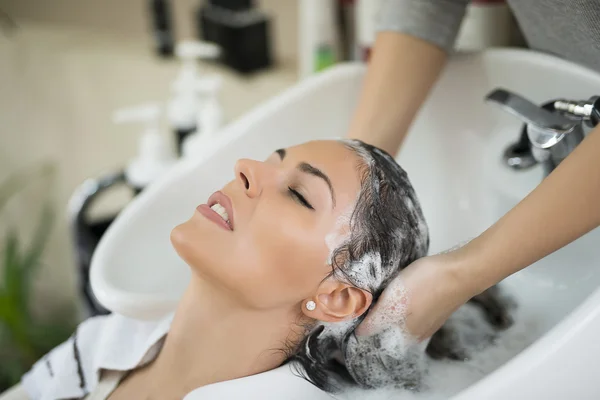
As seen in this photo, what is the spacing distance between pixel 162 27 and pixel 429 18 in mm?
1259

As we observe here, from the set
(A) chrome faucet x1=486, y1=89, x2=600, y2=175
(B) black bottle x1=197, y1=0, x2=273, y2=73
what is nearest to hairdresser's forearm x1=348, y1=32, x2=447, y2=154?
(A) chrome faucet x1=486, y1=89, x2=600, y2=175

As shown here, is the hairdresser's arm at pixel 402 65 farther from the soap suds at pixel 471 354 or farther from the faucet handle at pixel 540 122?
the soap suds at pixel 471 354

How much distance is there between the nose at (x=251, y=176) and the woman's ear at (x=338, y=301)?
0.13 meters

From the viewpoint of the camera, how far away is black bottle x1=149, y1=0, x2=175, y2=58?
6.50 ft

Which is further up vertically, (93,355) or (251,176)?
(251,176)

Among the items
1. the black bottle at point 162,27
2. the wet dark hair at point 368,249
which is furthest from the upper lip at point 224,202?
the black bottle at point 162,27

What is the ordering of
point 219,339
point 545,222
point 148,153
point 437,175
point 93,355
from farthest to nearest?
1. point 148,153
2. point 437,175
3. point 93,355
4. point 219,339
5. point 545,222

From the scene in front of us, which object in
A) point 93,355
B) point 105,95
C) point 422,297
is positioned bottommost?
point 105,95

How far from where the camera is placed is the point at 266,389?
72 centimetres

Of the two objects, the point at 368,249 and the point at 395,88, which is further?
the point at 395,88

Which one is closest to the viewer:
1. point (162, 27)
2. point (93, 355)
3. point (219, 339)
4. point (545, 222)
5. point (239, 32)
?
point (545, 222)

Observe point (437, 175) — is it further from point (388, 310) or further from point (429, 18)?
point (388, 310)

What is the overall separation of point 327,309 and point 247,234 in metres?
0.12

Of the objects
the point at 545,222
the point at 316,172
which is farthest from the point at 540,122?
the point at 316,172
